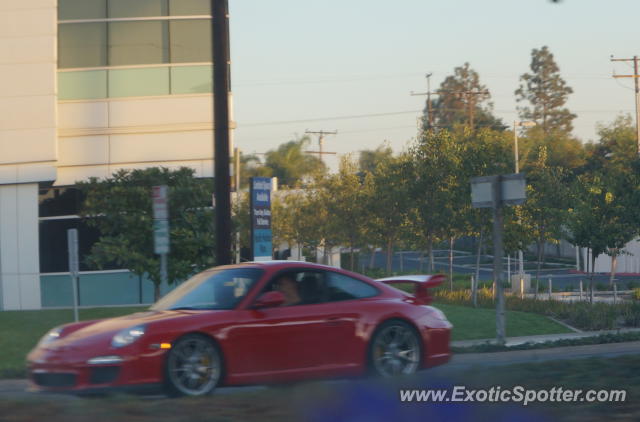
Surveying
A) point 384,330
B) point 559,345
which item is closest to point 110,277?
point 559,345

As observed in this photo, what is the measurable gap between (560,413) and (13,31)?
23834mm

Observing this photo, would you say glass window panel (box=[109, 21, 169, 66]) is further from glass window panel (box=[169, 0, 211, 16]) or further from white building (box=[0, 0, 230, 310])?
glass window panel (box=[169, 0, 211, 16])

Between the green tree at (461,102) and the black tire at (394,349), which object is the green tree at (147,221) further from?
the green tree at (461,102)

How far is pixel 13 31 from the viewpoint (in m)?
26.7

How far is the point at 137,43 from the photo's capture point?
27.8 meters

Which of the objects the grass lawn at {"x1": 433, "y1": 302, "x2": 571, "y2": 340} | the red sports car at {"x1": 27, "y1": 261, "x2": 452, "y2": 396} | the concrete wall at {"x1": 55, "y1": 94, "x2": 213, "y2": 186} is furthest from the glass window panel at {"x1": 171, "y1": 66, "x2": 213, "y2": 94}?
the red sports car at {"x1": 27, "y1": 261, "x2": 452, "y2": 396}

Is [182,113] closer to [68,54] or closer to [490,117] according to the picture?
[68,54]

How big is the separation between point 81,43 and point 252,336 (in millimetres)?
20767

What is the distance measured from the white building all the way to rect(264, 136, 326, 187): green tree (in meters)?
75.2

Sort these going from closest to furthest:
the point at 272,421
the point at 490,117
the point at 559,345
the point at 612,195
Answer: the point at 272,421 → the point at 559,345 → the point at 612,195 → the point at 490,117

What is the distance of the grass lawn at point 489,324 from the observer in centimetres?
2188

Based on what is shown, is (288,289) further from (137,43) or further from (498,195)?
(137,43)

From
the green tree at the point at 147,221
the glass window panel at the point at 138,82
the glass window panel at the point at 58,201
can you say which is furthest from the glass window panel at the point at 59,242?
the green tree at the point at 147,221

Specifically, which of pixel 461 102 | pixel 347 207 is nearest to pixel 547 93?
pixel 461 102
